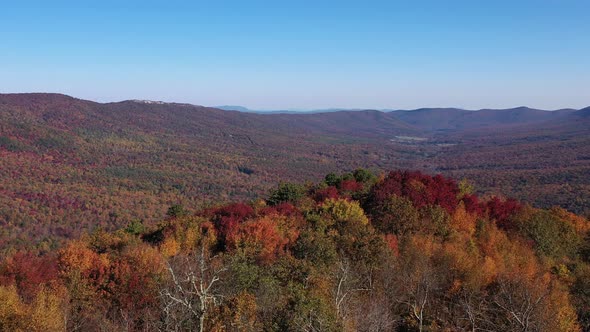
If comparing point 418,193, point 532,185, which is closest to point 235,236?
point 418,193

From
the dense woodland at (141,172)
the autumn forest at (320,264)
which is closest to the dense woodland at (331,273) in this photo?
the autumn forest at (320,264)

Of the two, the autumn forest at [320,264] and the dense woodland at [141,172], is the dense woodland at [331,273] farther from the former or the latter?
the dense woodland at [141,172]

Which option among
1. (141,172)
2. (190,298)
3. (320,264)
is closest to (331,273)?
(320,264)

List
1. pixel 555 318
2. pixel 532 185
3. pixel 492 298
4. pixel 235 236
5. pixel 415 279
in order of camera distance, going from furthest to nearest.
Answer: pixel 532 185 → pixel 235 236 → pixel 415 279 → pixel 492 298 → pixel 555 318

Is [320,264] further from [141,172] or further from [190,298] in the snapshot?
[141,172]

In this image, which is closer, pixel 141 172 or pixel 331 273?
pixel 331 273

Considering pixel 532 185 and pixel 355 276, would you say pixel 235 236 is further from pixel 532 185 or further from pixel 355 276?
pixel 532 185

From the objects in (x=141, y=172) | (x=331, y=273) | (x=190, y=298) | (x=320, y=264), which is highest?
(x=190, y=298)

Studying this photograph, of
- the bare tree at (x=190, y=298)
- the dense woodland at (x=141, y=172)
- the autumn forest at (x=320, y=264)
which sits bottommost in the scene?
the dense woodland at (x=141, y=172)
